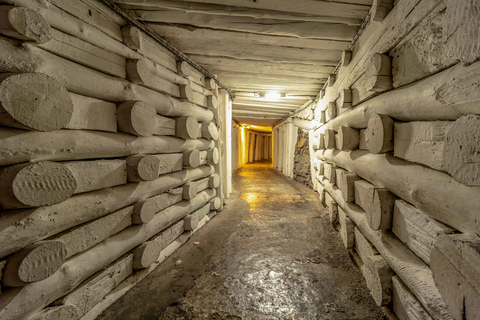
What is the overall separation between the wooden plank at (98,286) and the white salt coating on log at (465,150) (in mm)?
2492

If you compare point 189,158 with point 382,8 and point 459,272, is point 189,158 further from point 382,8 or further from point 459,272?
point 459,272

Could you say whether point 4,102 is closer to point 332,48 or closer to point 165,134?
point 165,134

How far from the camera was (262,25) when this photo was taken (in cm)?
244

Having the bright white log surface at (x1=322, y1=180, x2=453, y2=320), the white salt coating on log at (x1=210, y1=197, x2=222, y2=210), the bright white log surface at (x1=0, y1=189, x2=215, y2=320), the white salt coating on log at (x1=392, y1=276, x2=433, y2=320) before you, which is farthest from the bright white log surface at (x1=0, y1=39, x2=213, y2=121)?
the white salt coating on log at (x1=392, y1=276, x2=433, y2=320)

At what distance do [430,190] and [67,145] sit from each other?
2367 millimetres

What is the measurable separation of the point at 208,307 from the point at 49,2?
2.61 m

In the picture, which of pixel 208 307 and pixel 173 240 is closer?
pixel 208 307

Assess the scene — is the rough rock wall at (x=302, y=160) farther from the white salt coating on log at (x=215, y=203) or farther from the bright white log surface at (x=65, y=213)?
the bright white log surface at (x=65, y=213)

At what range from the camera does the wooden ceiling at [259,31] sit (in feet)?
7.02

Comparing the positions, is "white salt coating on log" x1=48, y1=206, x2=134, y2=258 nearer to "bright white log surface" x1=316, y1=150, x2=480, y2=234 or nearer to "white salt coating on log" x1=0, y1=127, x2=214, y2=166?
"white salt coating on log" x1=0, y1=127, x2=214, y2=166

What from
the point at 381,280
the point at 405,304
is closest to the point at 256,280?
the point at 381,280

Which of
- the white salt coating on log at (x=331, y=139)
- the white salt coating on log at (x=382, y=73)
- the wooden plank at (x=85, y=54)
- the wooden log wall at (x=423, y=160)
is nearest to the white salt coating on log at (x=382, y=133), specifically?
the wooden log wall at (x=423, y=160)

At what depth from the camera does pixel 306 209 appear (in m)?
4.45

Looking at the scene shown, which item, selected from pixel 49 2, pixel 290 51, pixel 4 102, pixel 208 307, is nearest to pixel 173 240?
pixel 208 307
